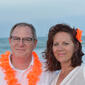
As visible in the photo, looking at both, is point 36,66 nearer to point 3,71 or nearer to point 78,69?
point 3,71

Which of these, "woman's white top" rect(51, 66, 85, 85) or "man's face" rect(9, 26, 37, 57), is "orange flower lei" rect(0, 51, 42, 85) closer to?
"man's face" rect(9, 26, 37, 57)

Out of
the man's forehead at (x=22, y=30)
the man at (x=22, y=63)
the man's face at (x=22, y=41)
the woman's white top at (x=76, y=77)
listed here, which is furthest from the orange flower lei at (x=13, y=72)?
the woman's white top at (x=76, y=77)

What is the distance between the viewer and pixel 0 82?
8.38 feet

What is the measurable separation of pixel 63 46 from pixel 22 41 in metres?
0.54

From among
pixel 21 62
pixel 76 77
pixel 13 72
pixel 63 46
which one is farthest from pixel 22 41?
pixel 76 77

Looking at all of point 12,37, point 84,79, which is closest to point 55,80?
point 84,79

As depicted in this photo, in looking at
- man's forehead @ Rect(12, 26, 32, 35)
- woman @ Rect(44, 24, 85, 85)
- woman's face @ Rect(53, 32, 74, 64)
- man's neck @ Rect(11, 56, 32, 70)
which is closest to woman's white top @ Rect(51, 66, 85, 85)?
woman @ Rect(44, 24, 85, 85)

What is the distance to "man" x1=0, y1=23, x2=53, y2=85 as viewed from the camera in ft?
8.46

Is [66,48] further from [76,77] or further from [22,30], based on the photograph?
[22,30]

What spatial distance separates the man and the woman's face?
0.38m

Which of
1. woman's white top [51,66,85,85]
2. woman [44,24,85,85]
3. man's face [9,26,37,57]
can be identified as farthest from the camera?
man's face [9,26,37,57]

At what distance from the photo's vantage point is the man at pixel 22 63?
2.58m

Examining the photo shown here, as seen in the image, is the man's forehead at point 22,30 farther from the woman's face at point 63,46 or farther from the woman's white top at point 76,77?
the woman's white top at point 76,77

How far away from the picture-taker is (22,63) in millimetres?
2664
